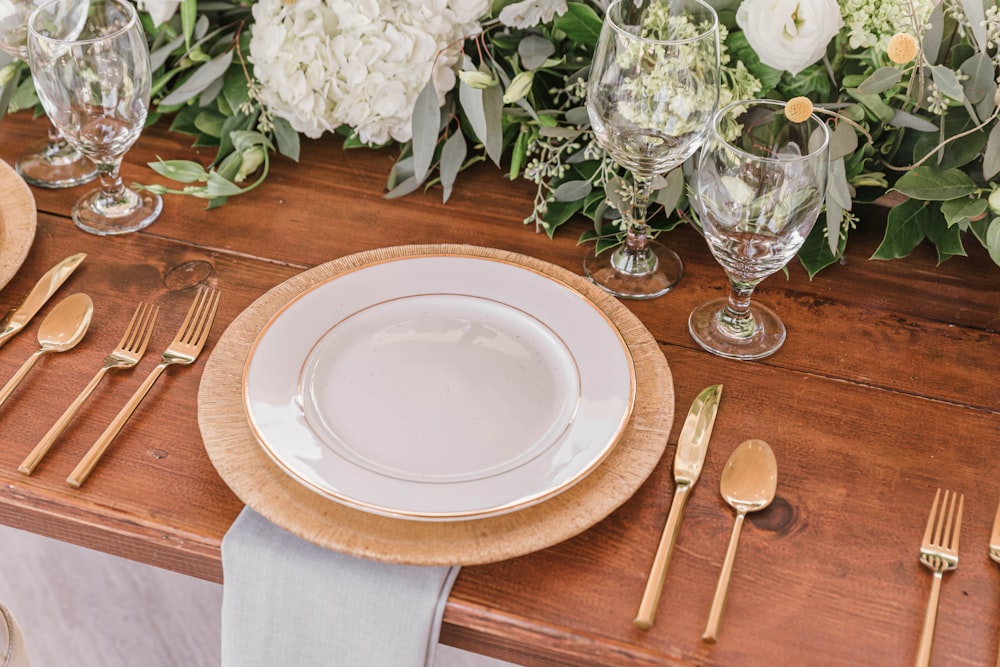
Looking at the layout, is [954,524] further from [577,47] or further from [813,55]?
[577,47]

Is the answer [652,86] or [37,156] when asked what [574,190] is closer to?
[652,86]

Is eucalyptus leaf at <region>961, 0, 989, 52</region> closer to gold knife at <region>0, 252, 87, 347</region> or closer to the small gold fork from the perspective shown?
the small gold fork

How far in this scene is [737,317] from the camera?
858mm

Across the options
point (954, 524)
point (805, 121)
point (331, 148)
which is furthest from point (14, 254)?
point (954, 524)

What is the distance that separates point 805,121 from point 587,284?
232 mm

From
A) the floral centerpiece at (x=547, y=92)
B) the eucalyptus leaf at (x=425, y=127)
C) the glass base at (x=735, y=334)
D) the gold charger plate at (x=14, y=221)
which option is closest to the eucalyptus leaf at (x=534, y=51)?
the floral centerpiece at (x=547, y=92)

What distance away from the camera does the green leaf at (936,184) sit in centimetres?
86

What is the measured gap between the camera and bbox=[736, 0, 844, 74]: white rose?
0.80 metres

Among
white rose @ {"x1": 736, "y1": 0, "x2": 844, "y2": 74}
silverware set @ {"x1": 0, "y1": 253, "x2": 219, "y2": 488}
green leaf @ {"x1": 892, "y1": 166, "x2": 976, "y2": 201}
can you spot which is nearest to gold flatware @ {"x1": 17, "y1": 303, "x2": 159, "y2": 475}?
silverware set @ {"x1": 0, "y1": 253, "x2": 219, "y2": 488}

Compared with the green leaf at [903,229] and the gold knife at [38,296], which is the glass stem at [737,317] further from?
the gold knife at [38,296]

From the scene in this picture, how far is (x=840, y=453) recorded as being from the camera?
743mm

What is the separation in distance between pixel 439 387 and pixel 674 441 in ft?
0.64

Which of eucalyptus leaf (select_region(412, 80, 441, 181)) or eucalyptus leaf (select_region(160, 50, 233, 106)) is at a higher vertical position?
eucalyptus leaf (select_region(160, 50, 233, 106))

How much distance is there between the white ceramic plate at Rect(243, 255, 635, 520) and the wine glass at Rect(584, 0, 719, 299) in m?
0.15
